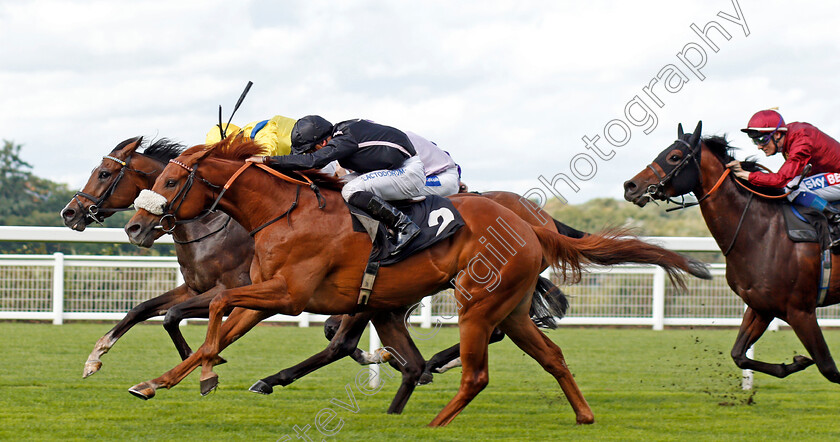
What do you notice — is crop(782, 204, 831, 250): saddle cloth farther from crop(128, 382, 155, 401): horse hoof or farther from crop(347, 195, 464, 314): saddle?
crop(128, 382, 155, 401): horse hoof

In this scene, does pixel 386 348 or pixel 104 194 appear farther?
pixel 104 194

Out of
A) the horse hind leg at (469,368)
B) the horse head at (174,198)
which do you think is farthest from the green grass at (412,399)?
the horse head at (174,198)

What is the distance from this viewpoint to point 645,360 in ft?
28.1

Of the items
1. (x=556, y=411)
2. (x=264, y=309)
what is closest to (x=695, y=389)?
(x=556, y=411)

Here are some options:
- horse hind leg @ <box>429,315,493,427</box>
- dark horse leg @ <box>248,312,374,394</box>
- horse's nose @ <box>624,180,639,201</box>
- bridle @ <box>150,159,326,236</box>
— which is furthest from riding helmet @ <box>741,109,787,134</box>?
bridle @ <box>150,159,326,236</box>

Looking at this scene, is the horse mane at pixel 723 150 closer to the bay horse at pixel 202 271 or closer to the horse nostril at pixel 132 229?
the bay horse at pixel 202 271

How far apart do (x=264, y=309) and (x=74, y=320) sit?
7.25 meters

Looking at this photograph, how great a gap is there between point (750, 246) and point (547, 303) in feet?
4.49

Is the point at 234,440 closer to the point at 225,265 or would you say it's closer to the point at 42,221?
the point at 225,265

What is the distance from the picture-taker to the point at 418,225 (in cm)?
497

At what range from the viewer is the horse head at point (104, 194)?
6.05m

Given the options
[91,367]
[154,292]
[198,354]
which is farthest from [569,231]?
[154,292]

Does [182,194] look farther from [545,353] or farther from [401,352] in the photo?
[545,353]

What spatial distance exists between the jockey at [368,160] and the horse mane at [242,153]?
4.1 inches
